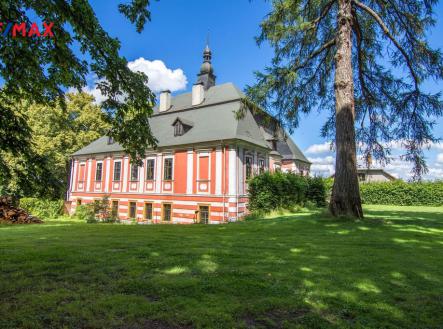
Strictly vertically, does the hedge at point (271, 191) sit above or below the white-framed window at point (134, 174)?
below

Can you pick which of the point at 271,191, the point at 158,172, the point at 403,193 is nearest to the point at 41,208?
the point at 158,172

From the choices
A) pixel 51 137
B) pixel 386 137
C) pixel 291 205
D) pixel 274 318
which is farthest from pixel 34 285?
pixel 51 137

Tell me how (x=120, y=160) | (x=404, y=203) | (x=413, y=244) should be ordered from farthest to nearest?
1. (x=404, y=203)
2. (x=120, y=160)
3. (x=413, y=244)

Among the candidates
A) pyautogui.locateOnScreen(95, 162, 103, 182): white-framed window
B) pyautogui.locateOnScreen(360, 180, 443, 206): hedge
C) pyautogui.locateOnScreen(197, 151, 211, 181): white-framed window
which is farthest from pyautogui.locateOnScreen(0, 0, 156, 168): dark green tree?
pyautogui.locateOnScreen(360, 180, 443, 206): hedge

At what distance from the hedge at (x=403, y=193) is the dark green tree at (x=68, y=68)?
29.8 m

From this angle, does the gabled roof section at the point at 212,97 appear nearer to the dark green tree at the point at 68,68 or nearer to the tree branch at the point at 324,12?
the tree branch at the point at 324,12

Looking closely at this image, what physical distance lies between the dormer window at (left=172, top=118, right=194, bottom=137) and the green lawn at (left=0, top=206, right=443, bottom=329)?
17.2 metres

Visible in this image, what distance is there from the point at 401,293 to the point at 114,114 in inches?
210

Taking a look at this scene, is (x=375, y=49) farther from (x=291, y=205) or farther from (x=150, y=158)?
(x=150, y=158)

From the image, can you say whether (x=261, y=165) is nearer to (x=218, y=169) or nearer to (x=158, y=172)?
(x=218, y=169)

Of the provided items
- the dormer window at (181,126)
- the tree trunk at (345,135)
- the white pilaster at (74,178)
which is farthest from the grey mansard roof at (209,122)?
the tree trunk at (345,135)

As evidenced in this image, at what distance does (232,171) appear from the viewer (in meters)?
19.0

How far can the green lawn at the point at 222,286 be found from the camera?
104 inches

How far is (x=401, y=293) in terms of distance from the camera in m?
3.27
